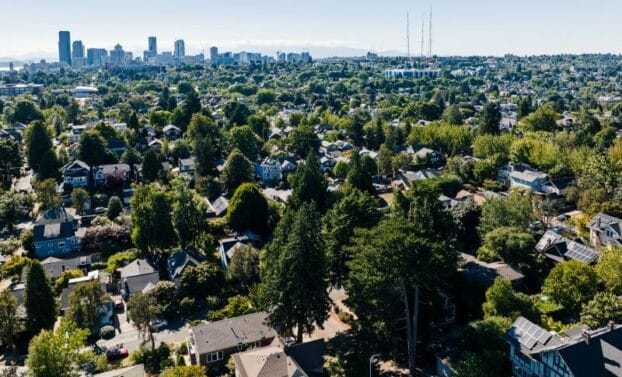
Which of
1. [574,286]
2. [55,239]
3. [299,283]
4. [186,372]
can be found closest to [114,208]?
[55,239]

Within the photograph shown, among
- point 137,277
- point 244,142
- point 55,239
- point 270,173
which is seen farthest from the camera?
point 244,142

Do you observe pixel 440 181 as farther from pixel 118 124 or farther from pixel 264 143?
pixel 118 124

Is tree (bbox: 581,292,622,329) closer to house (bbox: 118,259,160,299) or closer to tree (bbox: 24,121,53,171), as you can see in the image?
house (bbox: 118,259,160,299)

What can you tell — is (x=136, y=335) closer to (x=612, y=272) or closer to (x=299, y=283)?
(x=299, y=283)

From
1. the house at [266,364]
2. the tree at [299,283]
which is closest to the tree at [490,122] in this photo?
the tree at [299,283]

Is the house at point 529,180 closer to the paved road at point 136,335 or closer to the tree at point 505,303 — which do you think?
the tree at point 505,303
